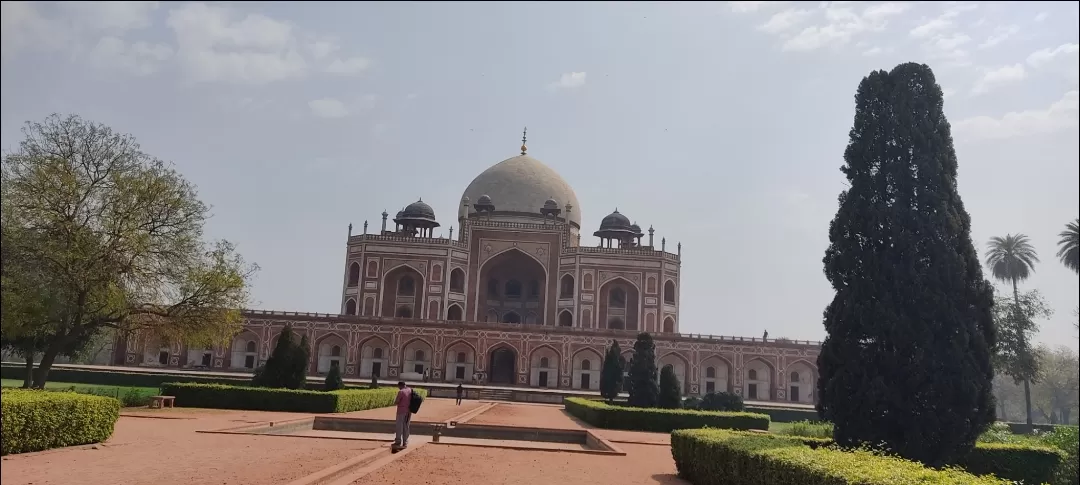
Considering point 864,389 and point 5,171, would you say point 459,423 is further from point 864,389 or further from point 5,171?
point 5,171

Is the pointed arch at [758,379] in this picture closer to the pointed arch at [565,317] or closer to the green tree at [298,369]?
the pointed arch at [565,317]

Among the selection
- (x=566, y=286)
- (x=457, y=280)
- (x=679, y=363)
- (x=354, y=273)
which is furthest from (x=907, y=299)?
(x=354, y=273)

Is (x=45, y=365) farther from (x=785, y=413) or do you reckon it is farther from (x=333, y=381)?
(x=785, y=413)

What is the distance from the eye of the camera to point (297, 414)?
16.9 m

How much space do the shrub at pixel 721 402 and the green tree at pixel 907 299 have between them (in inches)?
411

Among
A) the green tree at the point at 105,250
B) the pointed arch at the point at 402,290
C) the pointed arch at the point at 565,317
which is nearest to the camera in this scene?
the green tree at the point at 105,250

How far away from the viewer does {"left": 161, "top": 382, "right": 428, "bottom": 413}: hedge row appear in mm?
17547

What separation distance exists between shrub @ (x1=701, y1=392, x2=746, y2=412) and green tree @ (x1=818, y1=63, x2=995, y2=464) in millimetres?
10450

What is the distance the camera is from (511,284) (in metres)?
46.7

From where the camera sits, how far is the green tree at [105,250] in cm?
1578

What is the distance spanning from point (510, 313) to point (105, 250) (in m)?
30.4

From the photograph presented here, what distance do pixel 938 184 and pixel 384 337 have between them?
29312 millimetres

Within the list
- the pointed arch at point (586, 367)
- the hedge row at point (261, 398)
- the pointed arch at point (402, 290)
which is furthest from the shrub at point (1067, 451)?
the pointed arch at point (402, 290)

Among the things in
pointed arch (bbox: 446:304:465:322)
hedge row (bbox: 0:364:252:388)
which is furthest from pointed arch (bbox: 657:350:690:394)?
hedge row (bbox: 0:364:252:388)
